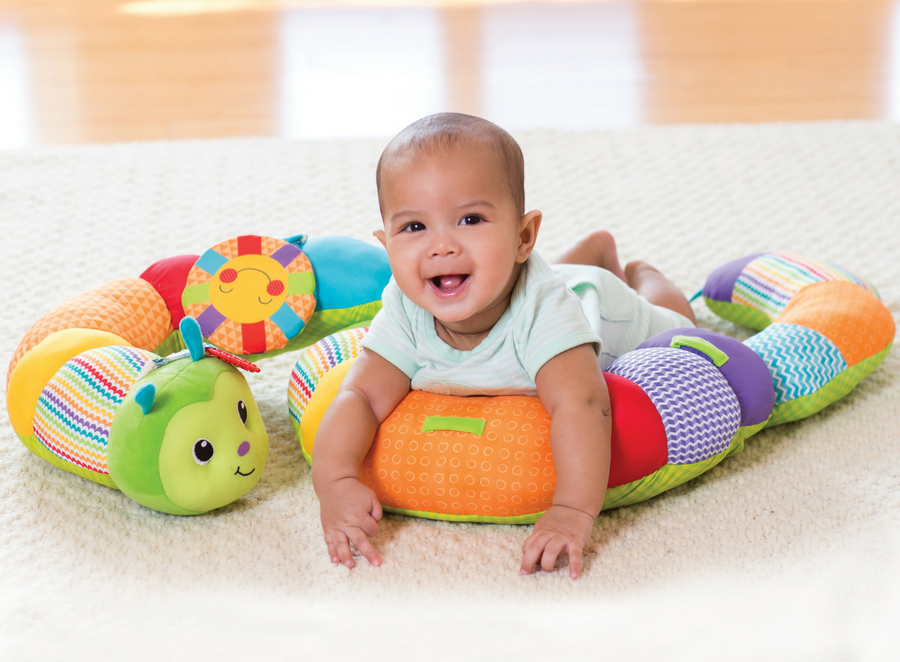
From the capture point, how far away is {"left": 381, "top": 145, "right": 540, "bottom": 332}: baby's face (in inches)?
31.1

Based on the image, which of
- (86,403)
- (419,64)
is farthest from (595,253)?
(419,64)

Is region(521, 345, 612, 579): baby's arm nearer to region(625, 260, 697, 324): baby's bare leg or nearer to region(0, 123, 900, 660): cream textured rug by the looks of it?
region(0, 123, 900, 660): cream textured rug

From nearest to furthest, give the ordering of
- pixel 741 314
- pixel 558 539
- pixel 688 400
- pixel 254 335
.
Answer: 1. pixel 558 539
2. pixel 688 400
3. pixel 254 335
4. pixel 741 314

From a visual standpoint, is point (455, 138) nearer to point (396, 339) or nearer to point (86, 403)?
point (396, 339)

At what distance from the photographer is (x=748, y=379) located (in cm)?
92

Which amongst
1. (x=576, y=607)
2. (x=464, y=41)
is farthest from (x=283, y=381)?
(x=464, y=41)

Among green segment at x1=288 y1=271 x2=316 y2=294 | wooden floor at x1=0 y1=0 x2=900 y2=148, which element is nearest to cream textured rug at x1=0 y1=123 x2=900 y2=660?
green segment at x1=288 y1=271 x2=316 y2=294

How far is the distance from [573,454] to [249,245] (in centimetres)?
52

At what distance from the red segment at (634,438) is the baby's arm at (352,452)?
21cm

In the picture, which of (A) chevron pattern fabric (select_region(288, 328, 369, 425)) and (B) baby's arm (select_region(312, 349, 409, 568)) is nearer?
(B) baby's arm (select_region(312, 349, 409, 568))

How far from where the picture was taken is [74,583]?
0.77m

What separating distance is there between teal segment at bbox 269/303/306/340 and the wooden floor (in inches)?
37.5

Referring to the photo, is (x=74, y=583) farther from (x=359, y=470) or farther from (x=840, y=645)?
(x=840, y=645)

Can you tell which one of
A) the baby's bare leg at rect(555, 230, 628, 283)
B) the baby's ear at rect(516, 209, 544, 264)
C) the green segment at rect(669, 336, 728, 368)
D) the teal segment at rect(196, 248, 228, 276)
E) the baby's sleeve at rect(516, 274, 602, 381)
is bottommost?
the baby's bare leg at rect(555, 230, 628, 283)
